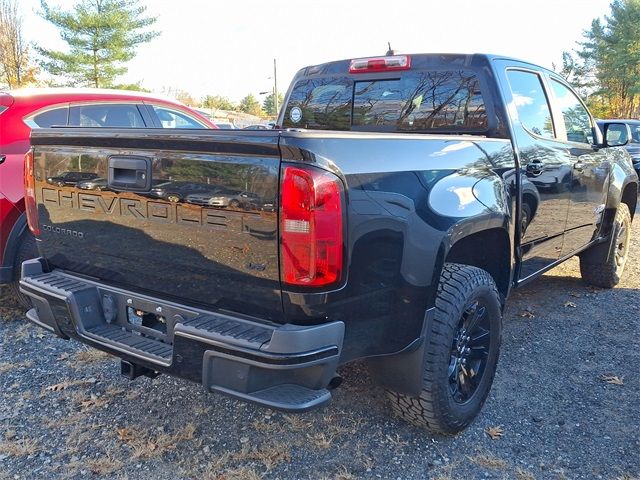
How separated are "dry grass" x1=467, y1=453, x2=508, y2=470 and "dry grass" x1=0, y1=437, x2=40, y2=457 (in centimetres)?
216

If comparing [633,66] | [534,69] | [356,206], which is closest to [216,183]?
[356,206]

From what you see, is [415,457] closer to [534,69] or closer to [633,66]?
[534,69]

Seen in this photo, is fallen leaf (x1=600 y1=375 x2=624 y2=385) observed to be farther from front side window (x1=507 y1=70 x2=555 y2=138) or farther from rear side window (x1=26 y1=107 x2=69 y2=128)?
rear side window (x1=26 y1=107 x2=69 y2=128)

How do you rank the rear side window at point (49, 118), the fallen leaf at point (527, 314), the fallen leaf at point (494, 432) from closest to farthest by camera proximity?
the fallen leaf at point (494, 432) < the rear side window at point (49, 118) < the fallen leaf at point (527, 314)

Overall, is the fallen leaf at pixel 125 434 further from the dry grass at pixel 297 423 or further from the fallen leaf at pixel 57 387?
the dry grass at pixel 297 423

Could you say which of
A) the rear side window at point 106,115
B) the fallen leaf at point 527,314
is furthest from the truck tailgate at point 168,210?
the fallen leaf at point 527,314

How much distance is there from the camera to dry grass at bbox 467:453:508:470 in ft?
8.74

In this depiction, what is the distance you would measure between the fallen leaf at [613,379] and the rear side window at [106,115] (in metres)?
4.29

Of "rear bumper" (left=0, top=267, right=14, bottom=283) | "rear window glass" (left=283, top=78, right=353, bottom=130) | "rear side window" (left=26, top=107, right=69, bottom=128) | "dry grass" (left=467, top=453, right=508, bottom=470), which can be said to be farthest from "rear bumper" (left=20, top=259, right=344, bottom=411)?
"rear side window" (left=26, top=107, right=69, bottom=128)

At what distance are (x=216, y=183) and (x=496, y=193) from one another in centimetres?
159

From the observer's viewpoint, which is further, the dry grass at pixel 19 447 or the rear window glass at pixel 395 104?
the rear window glass at pixel 395 104

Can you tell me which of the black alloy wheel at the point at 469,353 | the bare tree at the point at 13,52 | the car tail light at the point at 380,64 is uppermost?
the bare tree at the point at 13,52

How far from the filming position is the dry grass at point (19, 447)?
8.94ft

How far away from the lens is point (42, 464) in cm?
266
